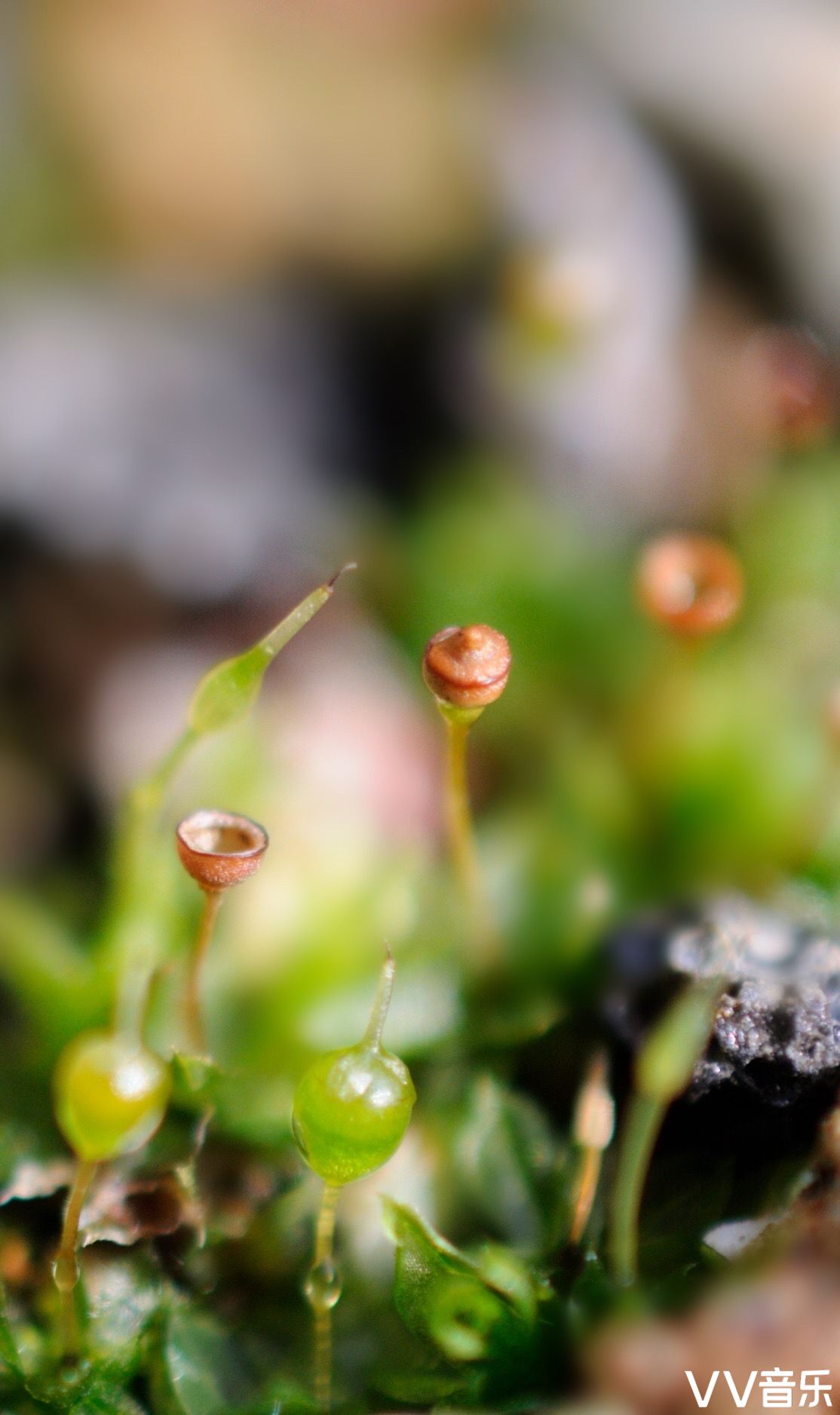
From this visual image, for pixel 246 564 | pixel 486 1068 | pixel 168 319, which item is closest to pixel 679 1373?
pixel 486 1068

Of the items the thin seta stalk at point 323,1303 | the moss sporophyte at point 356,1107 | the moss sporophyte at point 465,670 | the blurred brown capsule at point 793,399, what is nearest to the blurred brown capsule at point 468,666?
the moss sporophyte at point 465,670

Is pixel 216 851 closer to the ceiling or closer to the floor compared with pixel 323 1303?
closer to the ceiling

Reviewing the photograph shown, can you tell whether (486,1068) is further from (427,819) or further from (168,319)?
(168,319)

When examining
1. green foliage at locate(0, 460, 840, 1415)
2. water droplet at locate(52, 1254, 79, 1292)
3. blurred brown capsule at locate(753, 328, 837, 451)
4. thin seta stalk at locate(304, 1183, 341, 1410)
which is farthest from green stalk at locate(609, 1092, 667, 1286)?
blurred brown capsule at locate(753, 328, 837, 451)

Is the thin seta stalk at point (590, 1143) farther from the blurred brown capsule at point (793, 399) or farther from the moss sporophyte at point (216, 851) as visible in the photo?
the blurred brown capsule at point (793, 399)

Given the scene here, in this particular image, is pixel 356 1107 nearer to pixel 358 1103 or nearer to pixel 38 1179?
pixel 358 1103

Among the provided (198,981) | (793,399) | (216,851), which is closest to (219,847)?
(216,851)
